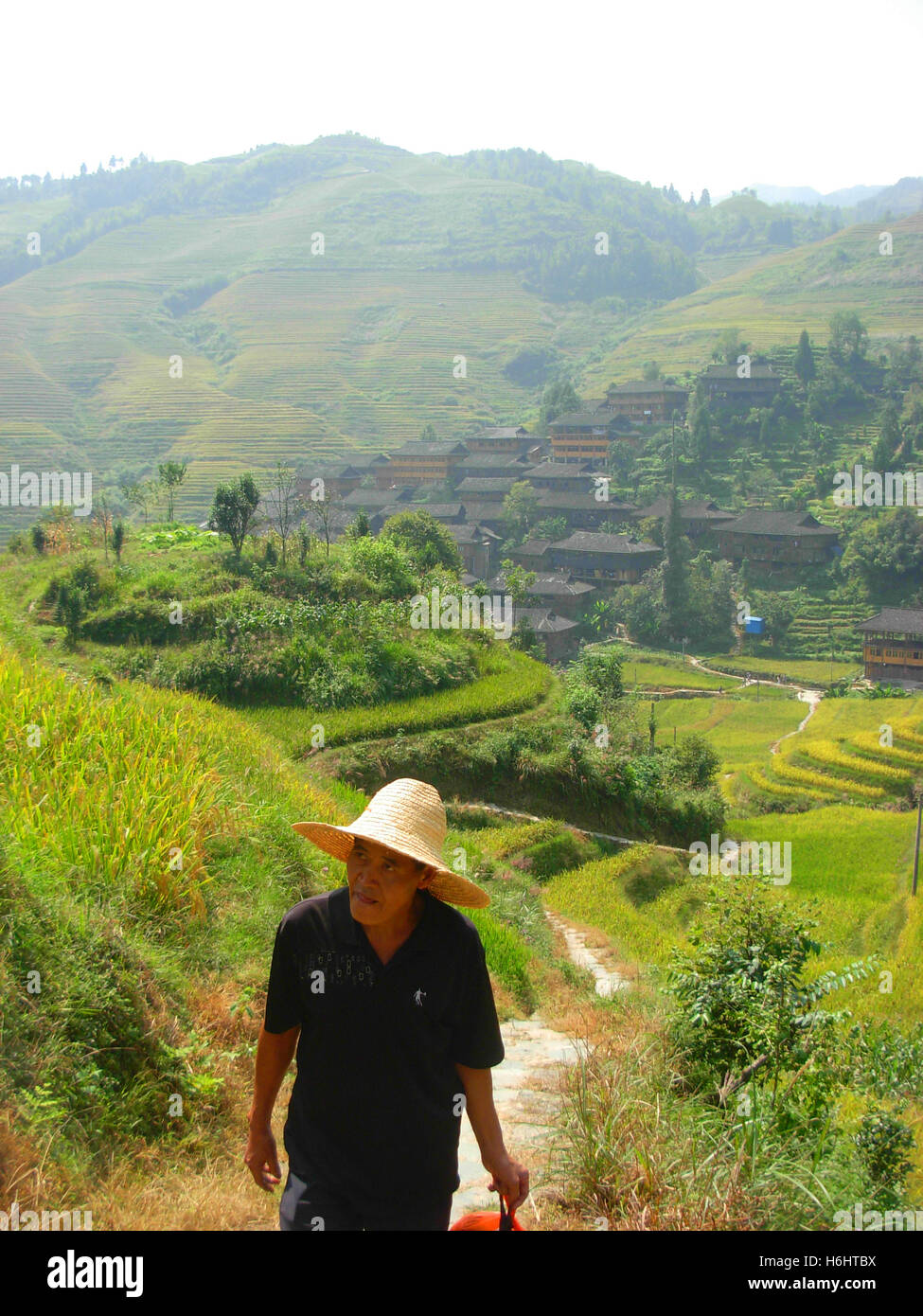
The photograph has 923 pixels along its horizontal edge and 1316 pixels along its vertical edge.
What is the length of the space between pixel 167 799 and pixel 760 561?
142 ft

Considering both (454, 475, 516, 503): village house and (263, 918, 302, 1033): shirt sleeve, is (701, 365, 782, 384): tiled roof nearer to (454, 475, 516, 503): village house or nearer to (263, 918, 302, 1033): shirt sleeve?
(454, 475, 516, 503): village house

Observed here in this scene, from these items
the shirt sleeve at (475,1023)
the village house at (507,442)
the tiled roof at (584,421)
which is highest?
the tiled roof at (584,421)

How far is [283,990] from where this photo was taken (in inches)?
90.6

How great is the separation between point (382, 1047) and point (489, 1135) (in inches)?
12.3

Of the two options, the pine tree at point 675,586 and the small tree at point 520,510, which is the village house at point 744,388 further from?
the pine tree at point 675,586

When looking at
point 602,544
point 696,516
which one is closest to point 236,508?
point 602,544

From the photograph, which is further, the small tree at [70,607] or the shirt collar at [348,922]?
the small tree at [70,607]

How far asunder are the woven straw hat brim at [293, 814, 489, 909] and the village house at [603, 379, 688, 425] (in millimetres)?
61384

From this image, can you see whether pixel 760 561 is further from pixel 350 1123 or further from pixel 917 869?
pixel 350 1123

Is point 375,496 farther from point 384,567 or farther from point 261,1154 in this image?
point 261,1154

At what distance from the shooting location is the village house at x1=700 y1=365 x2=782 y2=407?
59156 mm

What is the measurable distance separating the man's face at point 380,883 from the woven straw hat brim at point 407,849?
28mm

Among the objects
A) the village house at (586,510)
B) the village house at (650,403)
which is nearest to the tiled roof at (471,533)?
the village house at (586,510)

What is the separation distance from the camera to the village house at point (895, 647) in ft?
116
